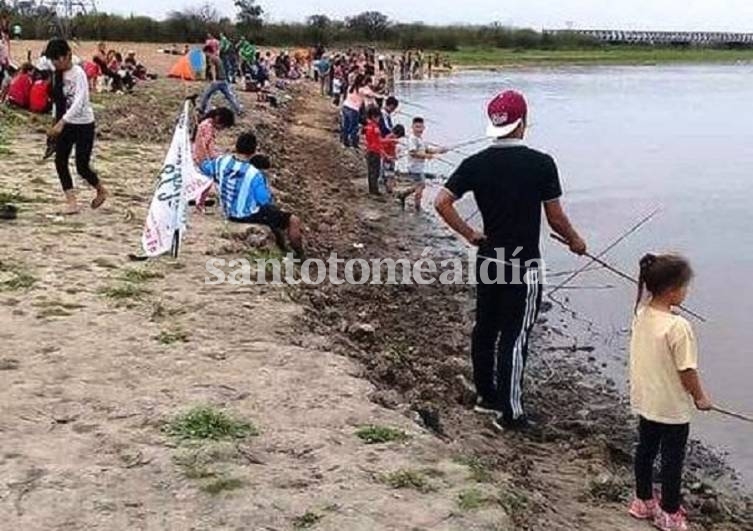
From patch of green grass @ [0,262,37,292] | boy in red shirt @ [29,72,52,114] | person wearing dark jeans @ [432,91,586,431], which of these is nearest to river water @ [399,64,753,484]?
person wearing dark jeans @ [432,91,586,431]

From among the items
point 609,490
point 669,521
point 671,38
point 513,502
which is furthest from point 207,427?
point 671,38

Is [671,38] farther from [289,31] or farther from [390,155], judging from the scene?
[390,155]

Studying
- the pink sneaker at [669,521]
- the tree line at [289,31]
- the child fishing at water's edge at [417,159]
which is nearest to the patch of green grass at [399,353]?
the pink sneaker at [669,521]

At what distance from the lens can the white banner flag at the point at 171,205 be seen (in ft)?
31.4

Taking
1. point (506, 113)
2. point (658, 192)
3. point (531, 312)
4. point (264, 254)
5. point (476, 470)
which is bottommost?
point (658, 192)

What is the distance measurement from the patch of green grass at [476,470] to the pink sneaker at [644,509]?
0.81 metres

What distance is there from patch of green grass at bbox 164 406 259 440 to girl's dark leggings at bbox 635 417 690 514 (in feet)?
6.52

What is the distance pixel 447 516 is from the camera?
515 cm

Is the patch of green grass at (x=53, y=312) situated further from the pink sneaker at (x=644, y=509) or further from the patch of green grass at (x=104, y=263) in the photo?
the pink sneaker at (x=644, y=509)

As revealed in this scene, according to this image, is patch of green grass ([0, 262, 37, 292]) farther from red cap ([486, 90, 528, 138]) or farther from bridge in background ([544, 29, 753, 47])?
bridge in background ([544, 29, 753, 47])

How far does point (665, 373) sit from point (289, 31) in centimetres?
8283

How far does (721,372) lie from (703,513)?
11.8 feet

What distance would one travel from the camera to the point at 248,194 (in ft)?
35.6

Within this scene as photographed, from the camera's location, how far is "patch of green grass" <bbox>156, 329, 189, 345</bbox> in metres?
7.54
